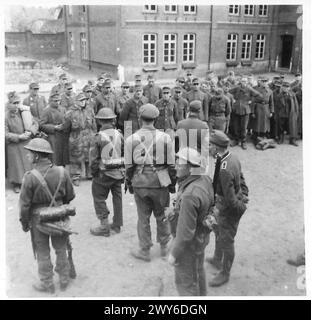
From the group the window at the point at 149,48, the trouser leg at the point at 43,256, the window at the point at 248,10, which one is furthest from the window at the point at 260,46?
the trouser leg at the point at 43,256

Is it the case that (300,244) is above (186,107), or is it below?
below

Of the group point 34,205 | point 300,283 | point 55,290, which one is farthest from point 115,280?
point 300,283

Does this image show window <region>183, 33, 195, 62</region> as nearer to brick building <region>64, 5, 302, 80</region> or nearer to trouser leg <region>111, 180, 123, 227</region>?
brick building <region>64, 5, 302, 80</region>

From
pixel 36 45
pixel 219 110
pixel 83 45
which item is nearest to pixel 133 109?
pixel 219 110

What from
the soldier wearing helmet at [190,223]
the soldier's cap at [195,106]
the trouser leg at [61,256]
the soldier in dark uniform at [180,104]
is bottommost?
the trouser leg at [61,256]

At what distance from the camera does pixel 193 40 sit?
23062mm

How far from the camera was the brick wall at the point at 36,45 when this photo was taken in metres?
28.8

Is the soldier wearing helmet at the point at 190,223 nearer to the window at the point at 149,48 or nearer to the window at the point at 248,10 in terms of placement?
the window at the point at 149,48

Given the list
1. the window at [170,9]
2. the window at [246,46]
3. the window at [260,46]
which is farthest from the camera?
the window at [260,46]

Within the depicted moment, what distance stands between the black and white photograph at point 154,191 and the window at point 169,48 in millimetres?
10612

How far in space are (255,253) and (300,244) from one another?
2.69ft

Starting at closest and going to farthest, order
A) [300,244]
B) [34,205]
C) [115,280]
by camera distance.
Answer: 1. [34,205]
2. [115,280]
3. [300,244]

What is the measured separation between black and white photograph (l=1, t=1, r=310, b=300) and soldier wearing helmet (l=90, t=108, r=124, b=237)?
0.05 ft
